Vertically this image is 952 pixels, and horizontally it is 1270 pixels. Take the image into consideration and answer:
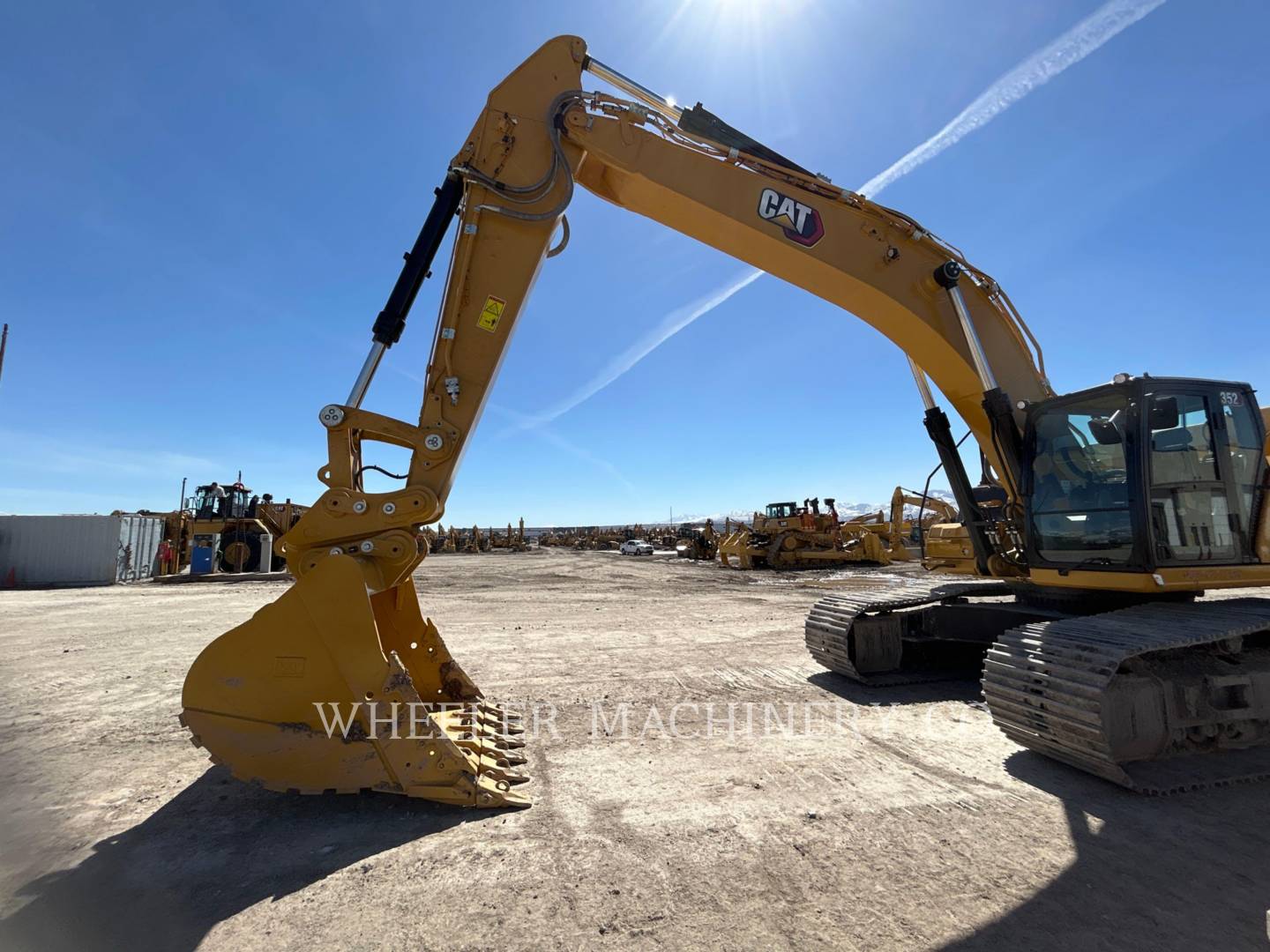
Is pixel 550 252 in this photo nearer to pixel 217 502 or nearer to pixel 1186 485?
pixel 1186 485

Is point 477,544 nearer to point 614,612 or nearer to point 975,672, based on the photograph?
point 614,612

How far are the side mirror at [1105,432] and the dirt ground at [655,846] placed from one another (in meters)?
2.36

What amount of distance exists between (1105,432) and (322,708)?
5.55m

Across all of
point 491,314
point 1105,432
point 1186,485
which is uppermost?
point 491,314

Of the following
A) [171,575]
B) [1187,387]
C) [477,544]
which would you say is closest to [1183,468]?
[1187,387]

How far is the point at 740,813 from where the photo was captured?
3309mm

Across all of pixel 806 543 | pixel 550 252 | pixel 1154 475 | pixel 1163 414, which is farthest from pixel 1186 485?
pixel 806 543

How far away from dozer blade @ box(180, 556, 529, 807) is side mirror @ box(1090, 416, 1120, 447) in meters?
4.80

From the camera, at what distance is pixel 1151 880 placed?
2742 mm

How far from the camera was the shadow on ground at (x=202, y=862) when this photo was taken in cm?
238

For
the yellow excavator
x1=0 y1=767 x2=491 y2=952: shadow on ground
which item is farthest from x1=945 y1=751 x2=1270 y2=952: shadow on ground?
x1=0 y1=767 x2=491 y2=952: shadow on ground

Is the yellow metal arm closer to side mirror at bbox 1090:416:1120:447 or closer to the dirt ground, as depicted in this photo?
side mirror at bbox 1090:416:1120:447

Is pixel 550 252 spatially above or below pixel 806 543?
above

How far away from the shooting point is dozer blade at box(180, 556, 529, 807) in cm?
317
